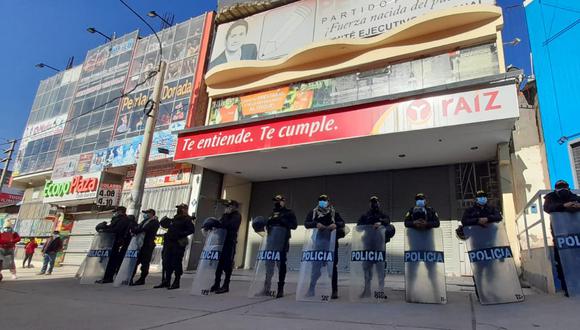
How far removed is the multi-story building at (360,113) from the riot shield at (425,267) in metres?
4.29

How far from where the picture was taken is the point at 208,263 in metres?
6.64

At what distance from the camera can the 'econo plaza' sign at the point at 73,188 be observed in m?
17.2

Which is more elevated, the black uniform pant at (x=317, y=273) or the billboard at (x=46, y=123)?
the billboard at (x=46, y=123)

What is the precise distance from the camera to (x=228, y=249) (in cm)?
682

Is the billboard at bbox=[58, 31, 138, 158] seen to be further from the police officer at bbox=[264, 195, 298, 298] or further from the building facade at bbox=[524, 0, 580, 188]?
the building facade at bbox=[524, 0, 580, 188]

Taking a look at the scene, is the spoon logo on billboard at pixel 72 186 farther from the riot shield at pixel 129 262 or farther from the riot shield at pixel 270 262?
the riot shield at pixel 270 262

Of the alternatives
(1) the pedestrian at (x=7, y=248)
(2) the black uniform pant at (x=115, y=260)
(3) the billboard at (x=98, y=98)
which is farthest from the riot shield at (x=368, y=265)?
(3) the billboard at (x=98, y=98)

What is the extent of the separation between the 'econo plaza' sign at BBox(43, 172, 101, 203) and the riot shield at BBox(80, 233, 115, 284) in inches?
385

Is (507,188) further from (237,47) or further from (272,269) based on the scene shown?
(237,47)

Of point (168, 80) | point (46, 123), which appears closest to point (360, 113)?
point (168, 80)

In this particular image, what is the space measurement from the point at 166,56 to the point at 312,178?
32.3 ft

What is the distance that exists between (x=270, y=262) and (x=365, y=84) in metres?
8.52

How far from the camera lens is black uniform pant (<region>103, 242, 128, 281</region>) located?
26.6ft

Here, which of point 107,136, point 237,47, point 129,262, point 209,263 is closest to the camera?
point 209,263
